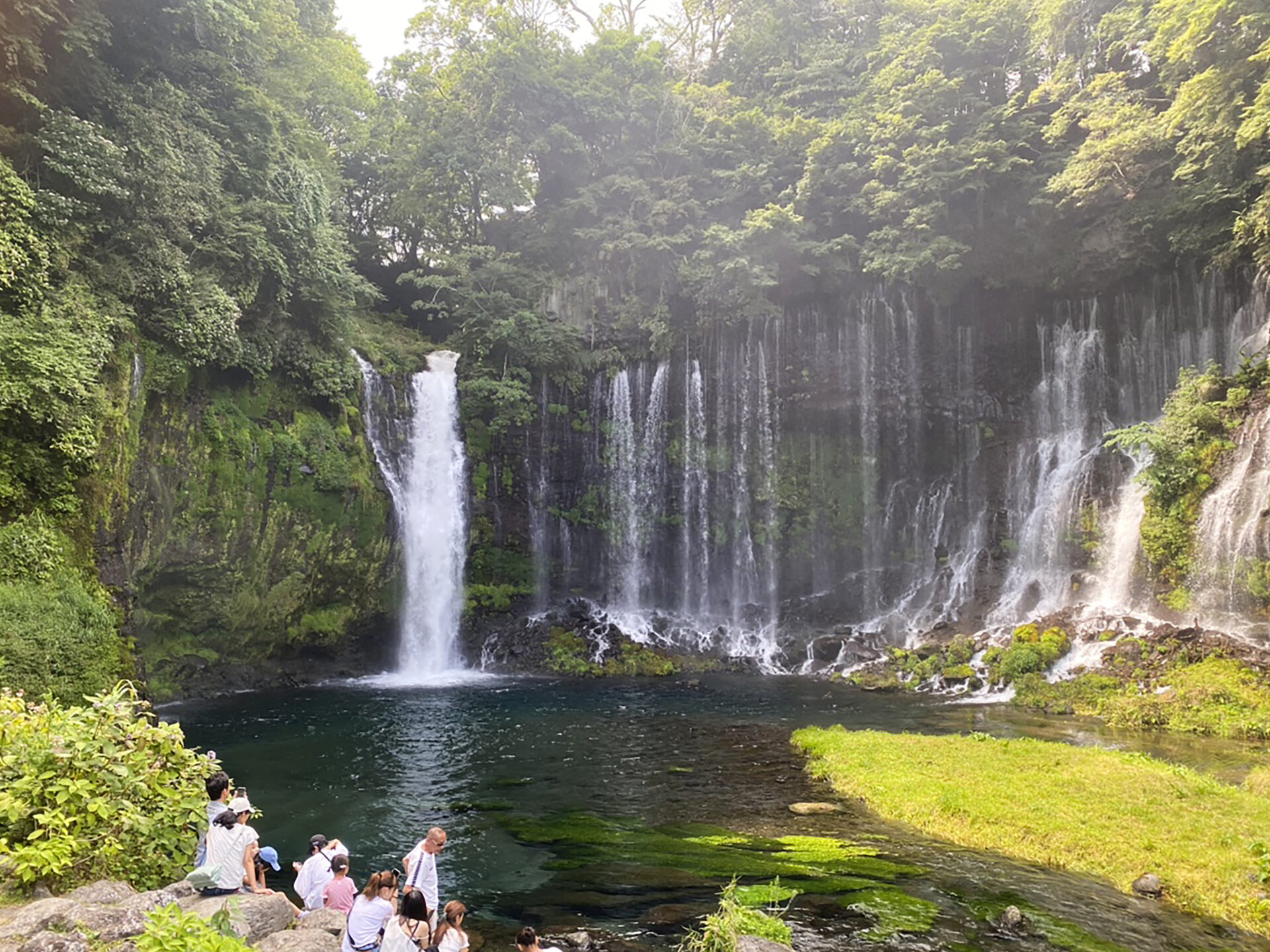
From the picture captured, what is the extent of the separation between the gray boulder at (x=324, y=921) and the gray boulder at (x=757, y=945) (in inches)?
154

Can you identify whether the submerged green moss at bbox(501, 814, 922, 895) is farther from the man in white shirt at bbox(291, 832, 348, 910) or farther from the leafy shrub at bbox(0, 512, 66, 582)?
the leafy shrub at bbox(0, 512, 66, 582)

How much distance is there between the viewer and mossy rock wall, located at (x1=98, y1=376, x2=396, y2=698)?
2122 cm

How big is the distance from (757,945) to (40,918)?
6171 mm

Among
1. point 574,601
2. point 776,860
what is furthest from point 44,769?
point 574,601

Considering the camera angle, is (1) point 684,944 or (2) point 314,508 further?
(2) point 314,508

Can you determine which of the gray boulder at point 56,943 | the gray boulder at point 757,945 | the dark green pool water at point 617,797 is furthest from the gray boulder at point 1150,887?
the gray boulder at point 56,943

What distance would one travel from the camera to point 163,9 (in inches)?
759

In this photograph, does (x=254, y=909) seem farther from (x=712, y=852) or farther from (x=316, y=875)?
(x=712, y=852)

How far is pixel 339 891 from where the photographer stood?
8.27m

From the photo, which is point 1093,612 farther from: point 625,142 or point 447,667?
point 625,142

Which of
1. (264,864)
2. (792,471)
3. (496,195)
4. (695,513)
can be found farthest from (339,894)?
(496,195)

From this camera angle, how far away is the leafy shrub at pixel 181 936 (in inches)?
202

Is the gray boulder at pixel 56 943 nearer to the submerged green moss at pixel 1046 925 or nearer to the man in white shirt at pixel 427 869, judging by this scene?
the man in white shirt at pixel 427 869

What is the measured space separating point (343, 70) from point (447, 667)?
29.7m
